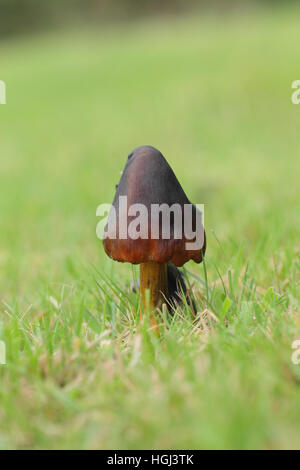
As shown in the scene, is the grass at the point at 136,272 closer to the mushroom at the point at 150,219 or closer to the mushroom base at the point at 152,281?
the mushroom base at the point at 152,281

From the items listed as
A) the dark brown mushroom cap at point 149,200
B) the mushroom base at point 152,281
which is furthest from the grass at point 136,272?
the dark brown mushroom cap at point 149,200

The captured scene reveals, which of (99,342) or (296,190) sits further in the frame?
(296,190)

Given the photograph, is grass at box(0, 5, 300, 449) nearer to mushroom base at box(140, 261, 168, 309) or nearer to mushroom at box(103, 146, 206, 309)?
mushroom base at box(140, 261, 168, 309)

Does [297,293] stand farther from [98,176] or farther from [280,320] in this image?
[98,176]

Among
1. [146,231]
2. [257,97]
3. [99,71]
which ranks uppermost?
[99,71]

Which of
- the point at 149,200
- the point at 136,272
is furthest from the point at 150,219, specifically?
the point at 136,272

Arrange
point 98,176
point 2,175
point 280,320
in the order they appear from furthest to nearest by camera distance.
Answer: point 2,175, point 98,176, point 280,320

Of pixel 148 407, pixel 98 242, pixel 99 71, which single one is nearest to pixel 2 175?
pixel 98 242
